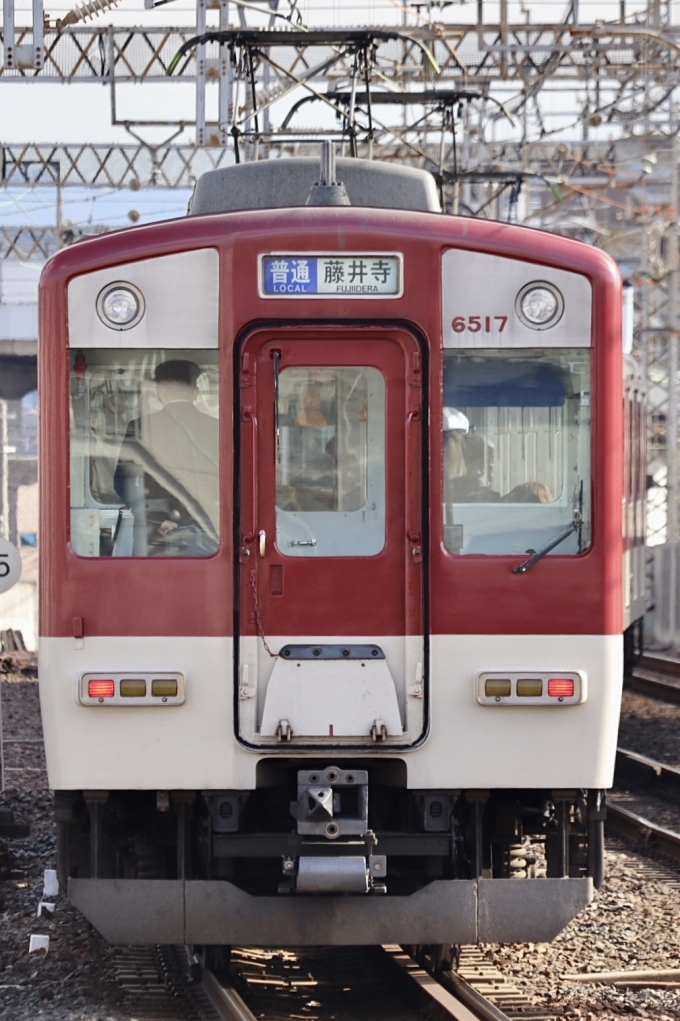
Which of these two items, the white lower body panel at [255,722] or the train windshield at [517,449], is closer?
the white lower body panel at [255,722]

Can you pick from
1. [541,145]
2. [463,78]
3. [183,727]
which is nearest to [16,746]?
[183,727]

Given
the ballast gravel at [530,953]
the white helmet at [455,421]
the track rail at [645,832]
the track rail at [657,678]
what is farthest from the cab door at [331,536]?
the track rail at [657,678]

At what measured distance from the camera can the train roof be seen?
6.96 metres

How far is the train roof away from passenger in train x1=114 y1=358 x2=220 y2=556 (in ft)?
5.34

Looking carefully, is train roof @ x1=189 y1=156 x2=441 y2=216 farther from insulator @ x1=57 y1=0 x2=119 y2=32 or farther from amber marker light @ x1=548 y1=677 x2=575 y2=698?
insulator @ x1=57 y1=0 x2=119 y2=32

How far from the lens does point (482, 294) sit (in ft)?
18.5

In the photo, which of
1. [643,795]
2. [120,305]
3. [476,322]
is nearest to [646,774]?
[643,795]

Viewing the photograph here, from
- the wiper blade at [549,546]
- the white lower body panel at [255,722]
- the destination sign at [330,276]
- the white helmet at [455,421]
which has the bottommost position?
the white lower body panel at [255,722]

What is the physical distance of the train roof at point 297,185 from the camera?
696 cm

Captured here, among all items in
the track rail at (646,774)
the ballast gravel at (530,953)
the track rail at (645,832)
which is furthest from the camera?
the track rail at (646,774)

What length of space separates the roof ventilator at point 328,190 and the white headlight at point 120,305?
32.8 inches

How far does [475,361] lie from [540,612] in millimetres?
957

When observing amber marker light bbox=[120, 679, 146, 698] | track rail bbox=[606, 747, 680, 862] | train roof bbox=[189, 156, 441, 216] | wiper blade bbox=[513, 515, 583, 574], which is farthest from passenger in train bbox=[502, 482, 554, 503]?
track rail bbox=[606, 747, 680, 862]

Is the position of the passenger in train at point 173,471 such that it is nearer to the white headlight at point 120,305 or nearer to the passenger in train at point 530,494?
the white headlight at point 120,305
